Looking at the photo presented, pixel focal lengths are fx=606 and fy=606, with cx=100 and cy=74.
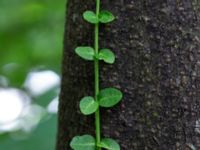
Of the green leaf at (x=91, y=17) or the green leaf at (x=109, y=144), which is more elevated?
the green leaf at (x=91, y=17)

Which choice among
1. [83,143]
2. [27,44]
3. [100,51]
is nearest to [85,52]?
[100,51]

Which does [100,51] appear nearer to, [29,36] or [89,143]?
[89,143]

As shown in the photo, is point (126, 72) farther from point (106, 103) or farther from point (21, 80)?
point (21, 80)

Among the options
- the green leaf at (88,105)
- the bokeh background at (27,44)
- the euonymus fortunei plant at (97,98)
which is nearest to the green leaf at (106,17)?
the euonymus fortunei plant at (97,98)

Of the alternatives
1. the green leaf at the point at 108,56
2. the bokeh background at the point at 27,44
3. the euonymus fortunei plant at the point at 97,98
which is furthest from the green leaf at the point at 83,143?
the bokeh background at the point at 27,44

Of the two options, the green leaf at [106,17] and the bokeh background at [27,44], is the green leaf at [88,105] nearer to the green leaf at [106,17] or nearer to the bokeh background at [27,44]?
the green leaf at [106,17]

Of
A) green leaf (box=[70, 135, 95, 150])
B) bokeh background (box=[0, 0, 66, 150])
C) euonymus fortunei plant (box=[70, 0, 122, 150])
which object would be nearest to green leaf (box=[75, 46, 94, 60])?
euonymus fortunei plant (box=[70, 0, 122, 150])

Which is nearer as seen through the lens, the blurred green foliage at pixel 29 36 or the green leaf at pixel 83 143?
the green leaf at pixel 83 143

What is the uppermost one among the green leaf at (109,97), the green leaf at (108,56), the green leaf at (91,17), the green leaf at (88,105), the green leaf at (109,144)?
the green leaf at (91,17)

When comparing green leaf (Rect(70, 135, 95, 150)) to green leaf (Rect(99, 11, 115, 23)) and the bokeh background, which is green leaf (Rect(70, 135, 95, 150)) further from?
the bokeh background
